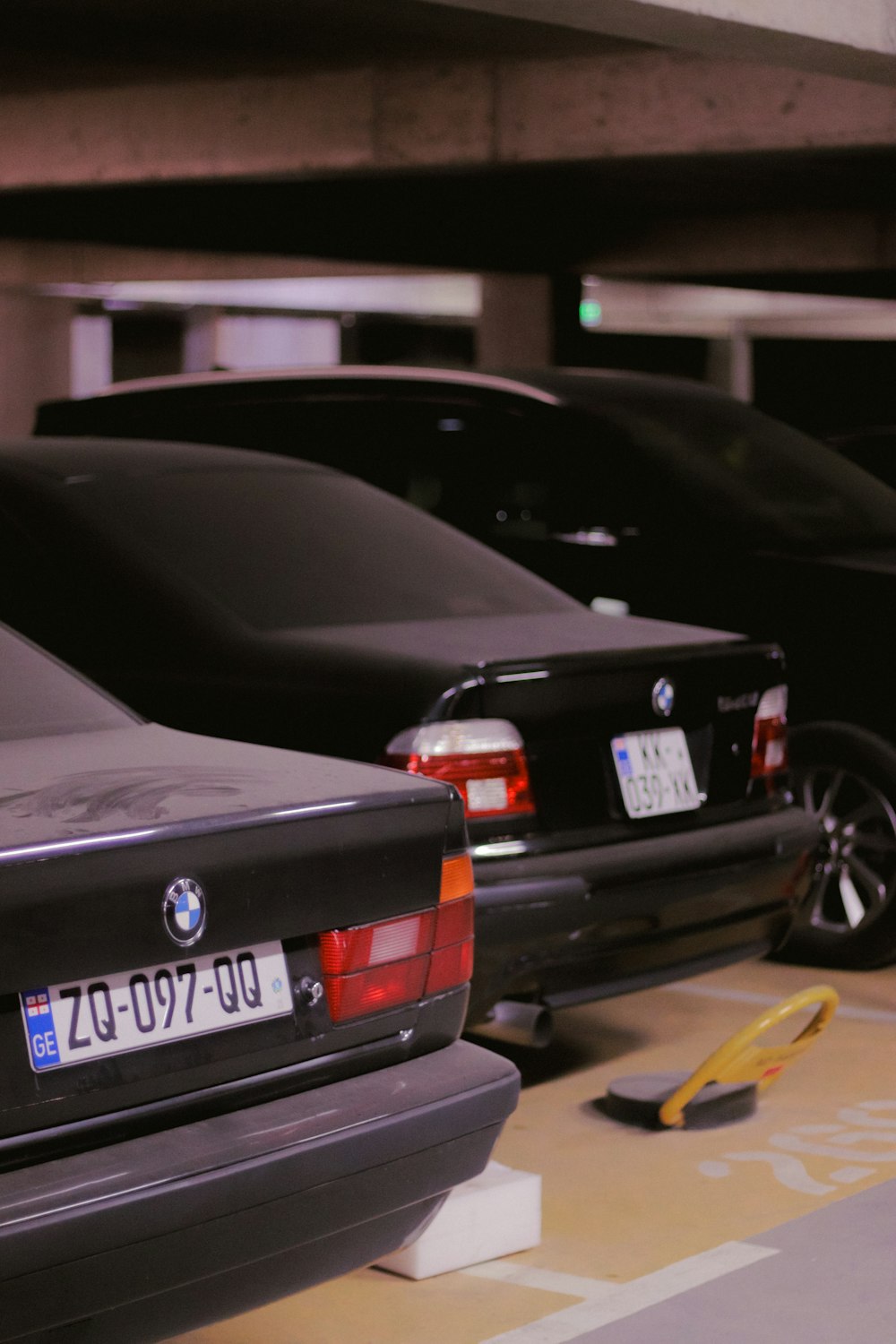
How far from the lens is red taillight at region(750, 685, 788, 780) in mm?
5223

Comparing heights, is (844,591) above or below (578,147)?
below

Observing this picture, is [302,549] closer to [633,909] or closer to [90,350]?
[633,909]

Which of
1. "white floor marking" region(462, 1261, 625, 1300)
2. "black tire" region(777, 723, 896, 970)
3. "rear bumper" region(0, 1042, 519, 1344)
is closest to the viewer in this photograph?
"rear bumper" region(0, 1042, 519, 1344)

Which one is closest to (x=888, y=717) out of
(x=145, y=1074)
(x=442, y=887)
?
(x=442, y=887)

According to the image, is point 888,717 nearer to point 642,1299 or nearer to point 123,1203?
point 642,1299

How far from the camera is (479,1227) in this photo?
3.85 meters

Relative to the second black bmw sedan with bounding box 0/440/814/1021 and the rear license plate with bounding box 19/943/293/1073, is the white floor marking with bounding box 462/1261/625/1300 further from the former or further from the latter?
the rear license plate with bounding box 19/943/293/1073

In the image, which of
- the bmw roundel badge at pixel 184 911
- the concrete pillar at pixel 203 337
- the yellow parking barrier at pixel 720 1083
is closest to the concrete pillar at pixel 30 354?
the concrete pillar at pixel 203 337

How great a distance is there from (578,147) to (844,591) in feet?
23.5

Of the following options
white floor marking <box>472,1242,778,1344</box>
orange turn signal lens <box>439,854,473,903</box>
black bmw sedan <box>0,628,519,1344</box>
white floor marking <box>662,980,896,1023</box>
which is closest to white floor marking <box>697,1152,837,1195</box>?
white floor marking <box>472,1242,778,1344</box>

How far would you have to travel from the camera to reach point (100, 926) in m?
2.63

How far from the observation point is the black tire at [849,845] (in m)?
6.30

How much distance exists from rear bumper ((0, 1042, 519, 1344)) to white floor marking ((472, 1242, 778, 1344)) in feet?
1.82

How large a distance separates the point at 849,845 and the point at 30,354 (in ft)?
80.5
